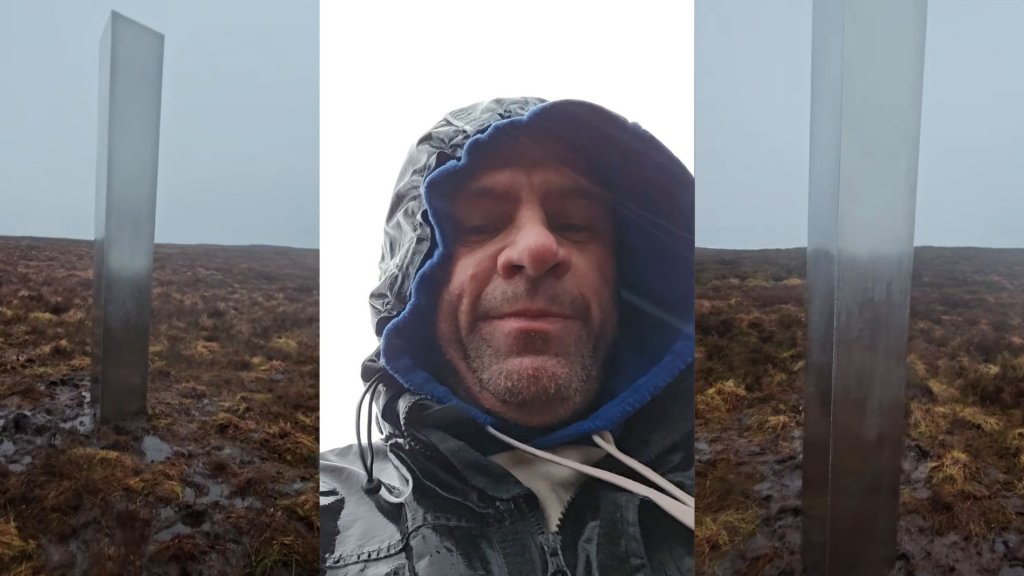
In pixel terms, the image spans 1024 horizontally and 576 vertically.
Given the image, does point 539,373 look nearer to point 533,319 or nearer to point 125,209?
point 533,319

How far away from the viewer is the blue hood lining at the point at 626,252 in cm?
270

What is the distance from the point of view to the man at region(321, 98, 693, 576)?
8.77 feet

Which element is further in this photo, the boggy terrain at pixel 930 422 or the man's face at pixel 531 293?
the man's face at pixel 531 293

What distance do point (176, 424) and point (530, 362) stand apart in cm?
126

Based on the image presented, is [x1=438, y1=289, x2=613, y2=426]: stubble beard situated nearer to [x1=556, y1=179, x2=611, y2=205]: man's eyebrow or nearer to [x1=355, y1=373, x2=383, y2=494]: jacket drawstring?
[x1=355, y1=373, x2=383, y2=494]: jacket drawstring

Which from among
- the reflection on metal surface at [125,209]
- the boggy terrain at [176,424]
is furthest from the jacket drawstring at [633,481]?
the reflection on metal surface at [125,209]

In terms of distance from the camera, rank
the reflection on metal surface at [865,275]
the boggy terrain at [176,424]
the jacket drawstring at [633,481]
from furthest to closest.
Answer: the jacket drawstring at [633,481]
the boggy terrain at [176,424]
the reflection on metal surface at [865,275]

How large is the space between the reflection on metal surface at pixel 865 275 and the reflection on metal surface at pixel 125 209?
2257mm

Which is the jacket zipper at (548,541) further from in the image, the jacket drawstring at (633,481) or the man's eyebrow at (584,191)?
the man's eyebrow at (584,191)

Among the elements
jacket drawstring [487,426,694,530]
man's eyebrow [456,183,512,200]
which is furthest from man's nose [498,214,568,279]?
jacket drawstring [487,426,694,530]

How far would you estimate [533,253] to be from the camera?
268 centimetres

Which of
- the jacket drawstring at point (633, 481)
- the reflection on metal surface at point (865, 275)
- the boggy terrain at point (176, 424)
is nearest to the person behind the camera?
the reflection on metal surface at point (865, 275)

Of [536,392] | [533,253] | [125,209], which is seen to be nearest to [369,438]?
[536,392]

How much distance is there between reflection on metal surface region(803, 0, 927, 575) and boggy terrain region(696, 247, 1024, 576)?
0.06 metres
